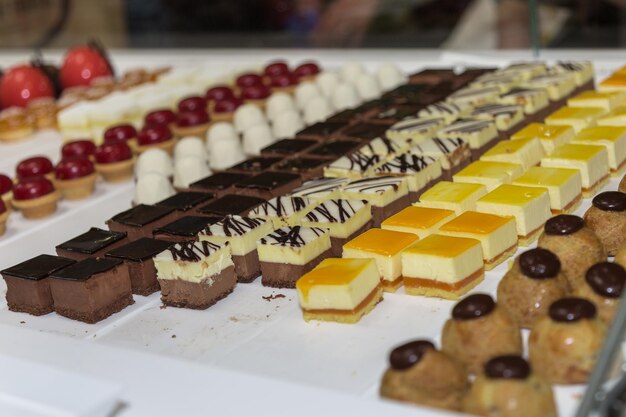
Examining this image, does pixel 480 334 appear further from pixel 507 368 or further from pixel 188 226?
pixel 188 226

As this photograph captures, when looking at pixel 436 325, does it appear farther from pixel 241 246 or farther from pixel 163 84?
pixel 163 84

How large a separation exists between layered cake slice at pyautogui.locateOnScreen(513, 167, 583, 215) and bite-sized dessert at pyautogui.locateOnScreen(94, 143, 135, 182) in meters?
1.60

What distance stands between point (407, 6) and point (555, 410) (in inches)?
140

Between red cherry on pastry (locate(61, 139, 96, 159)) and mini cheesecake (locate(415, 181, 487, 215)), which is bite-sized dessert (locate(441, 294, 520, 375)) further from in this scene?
red cherry on pastry (locate(61, 139, 96, 159))

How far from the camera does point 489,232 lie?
2.60 meters

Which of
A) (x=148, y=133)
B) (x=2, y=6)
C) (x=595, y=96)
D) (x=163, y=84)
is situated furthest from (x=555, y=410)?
(x=2, y=6)

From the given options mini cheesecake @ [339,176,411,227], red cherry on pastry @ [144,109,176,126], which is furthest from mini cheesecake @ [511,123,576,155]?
red cherry on pastry @ [144,109,176,126]

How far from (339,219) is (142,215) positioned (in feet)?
2.18

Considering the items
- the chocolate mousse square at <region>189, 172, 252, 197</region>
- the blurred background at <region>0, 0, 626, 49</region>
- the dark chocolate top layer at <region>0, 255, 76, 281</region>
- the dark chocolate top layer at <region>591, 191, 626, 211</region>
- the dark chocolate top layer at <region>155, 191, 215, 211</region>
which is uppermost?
the blurred background at <region>0, 0, 626, 49</region>

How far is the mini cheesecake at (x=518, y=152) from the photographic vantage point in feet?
10.3

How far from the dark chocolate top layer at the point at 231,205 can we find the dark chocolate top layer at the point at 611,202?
3.23ft

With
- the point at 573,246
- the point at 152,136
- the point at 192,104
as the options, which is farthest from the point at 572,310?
the point at 192,104

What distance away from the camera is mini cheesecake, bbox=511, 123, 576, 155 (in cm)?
328

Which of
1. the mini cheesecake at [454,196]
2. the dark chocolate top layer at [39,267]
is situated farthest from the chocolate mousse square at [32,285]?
the mini cheesecake at [454,196]
